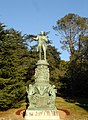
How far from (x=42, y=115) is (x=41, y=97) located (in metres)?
1.74

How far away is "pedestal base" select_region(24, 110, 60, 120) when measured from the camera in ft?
63.5

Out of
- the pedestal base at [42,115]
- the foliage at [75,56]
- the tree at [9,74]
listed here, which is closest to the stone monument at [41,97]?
the pedestal base at [42,115]

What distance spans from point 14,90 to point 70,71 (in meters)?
14.9

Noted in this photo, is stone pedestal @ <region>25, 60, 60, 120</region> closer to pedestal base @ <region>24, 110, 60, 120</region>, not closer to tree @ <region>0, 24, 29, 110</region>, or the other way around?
pedestal base @ <region>24, 110, 60, 120</region>

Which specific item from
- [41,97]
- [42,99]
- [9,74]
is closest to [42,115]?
[42,99]

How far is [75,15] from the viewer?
4259cm

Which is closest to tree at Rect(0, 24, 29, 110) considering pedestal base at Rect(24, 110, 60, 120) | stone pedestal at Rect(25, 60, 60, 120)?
stone pedestal at Rect(25, 60, 60, 120)

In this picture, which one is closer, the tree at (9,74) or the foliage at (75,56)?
the tree at (9,74)

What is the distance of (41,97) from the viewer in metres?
20.7

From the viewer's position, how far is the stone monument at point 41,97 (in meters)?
19.5

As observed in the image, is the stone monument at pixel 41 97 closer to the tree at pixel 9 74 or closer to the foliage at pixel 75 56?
the tree at pixel 9 74

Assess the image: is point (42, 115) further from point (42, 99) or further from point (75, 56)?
point (75, 56)

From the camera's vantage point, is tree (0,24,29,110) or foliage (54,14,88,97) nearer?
tree (0,24,29,110)

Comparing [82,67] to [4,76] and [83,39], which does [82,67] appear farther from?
[4,76]
